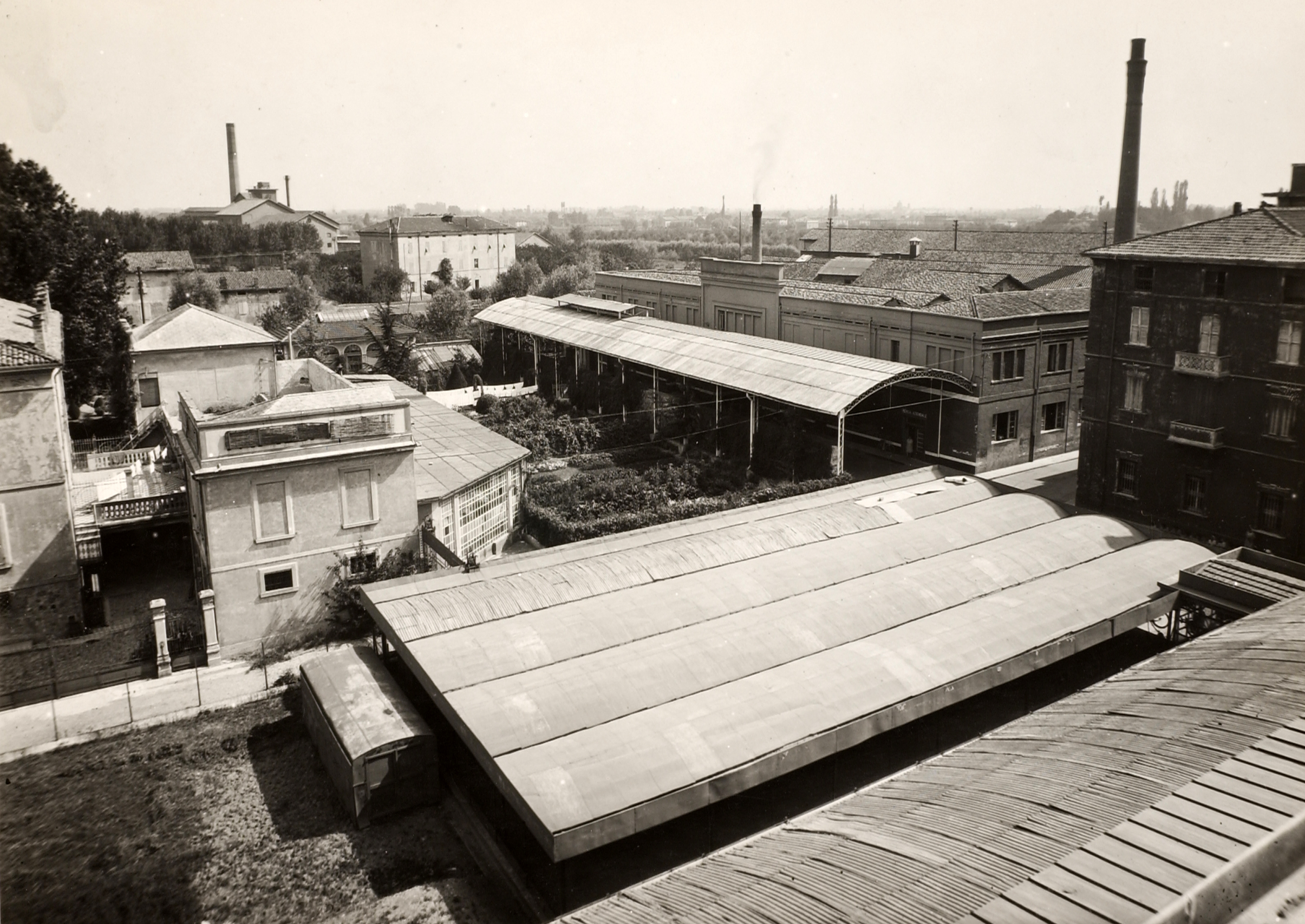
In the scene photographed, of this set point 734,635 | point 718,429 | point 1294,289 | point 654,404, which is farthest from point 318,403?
point 1294,289

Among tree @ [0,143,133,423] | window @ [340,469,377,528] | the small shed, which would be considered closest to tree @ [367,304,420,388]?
tree @ [0,143,133,423]

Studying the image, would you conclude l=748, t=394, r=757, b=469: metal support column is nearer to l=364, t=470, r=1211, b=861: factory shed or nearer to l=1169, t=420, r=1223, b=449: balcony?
l=364, t=470, r=1211, b=861: factory shed

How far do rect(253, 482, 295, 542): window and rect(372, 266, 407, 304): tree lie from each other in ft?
202

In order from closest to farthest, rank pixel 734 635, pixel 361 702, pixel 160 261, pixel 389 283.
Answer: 1. pixel 361 702
2. pixel 734 635
3. pixel 160 261
4. pixel 389 283

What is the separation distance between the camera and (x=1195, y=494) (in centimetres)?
2842

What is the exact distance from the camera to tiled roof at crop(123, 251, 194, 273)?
75250 millimetres

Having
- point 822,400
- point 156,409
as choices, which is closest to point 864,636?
point 822,400

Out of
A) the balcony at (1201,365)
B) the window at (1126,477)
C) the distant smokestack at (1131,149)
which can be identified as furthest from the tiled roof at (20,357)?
the distant smokestack at (1131,149)

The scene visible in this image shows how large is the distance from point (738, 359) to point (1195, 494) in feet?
56.4

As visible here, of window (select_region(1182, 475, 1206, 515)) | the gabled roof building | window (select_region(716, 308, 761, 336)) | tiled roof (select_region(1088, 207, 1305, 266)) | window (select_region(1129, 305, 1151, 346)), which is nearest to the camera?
tiled roof (select_region(1088, 207, 1305, 266))

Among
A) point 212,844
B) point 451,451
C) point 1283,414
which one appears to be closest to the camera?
point 212,844

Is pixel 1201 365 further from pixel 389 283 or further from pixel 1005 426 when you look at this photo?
pixel 389 283

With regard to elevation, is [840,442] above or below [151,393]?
below

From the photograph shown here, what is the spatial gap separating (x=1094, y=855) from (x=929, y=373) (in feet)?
84.3
